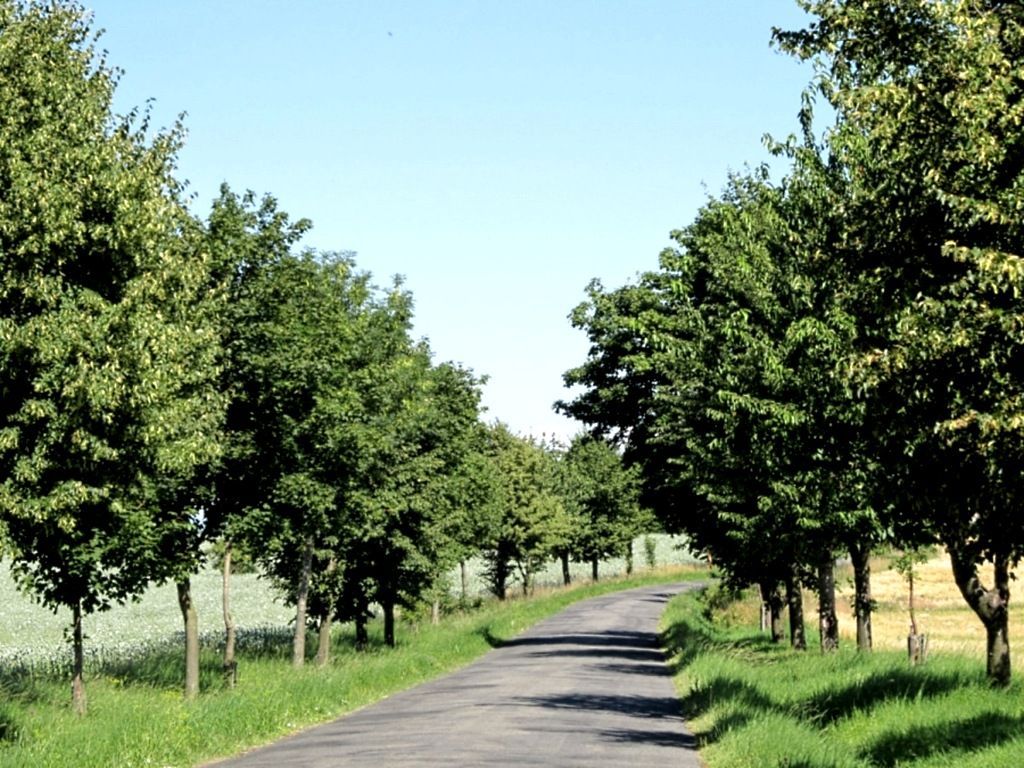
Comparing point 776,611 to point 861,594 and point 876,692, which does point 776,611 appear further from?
point 876,692

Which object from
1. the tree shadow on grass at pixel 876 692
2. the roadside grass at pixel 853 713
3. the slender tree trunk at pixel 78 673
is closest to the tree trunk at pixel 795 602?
the roadside grass at pixel 853 713

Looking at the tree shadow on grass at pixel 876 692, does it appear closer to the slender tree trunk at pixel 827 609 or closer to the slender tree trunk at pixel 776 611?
the slender tree trunk at pixel 827 609

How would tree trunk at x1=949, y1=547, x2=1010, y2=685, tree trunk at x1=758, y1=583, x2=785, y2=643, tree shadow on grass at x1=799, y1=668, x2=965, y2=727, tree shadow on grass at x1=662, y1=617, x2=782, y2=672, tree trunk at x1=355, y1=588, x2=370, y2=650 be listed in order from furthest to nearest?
1. tree trunk at x1=355, y1=588, x2=370, y2=650
2. tree trunk at x1=758, y1=583, x2=785, y2=643
3. tree shadow on grass at x1=662, y1=617, x2=782, y2=672
4. tree shadow on grass at x1=799, y1=668, x2=965, y2=727
5. tree trunk at x1=949, y1=547, x2=1010, y2=685

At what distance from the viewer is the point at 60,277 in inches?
722

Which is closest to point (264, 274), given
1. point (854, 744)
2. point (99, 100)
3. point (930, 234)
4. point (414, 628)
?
point (99, 100)

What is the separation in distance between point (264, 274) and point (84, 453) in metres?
10.5

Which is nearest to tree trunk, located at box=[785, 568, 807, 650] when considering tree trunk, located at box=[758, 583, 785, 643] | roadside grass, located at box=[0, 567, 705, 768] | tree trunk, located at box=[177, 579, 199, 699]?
tree trunk, located at box=[758, 583, 785, 643]

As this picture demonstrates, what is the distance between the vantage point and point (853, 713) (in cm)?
2033

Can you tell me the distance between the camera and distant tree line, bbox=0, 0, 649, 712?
59.6 ft

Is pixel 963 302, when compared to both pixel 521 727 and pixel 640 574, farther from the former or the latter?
pixel 640 574

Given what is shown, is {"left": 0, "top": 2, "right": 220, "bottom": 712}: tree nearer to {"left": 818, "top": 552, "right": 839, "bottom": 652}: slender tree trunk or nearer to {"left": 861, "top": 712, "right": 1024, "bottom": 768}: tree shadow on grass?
{"left": 861, "top": 712, "right": 1024, "bottom": 768}: tree shadow on grass

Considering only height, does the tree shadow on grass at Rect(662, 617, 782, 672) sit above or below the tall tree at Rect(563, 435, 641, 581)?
below

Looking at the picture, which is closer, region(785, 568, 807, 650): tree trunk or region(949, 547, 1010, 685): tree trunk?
region(949, 547, 1010, 685): tree trunk

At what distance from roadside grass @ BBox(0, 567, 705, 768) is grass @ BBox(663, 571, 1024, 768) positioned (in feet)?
21.6
